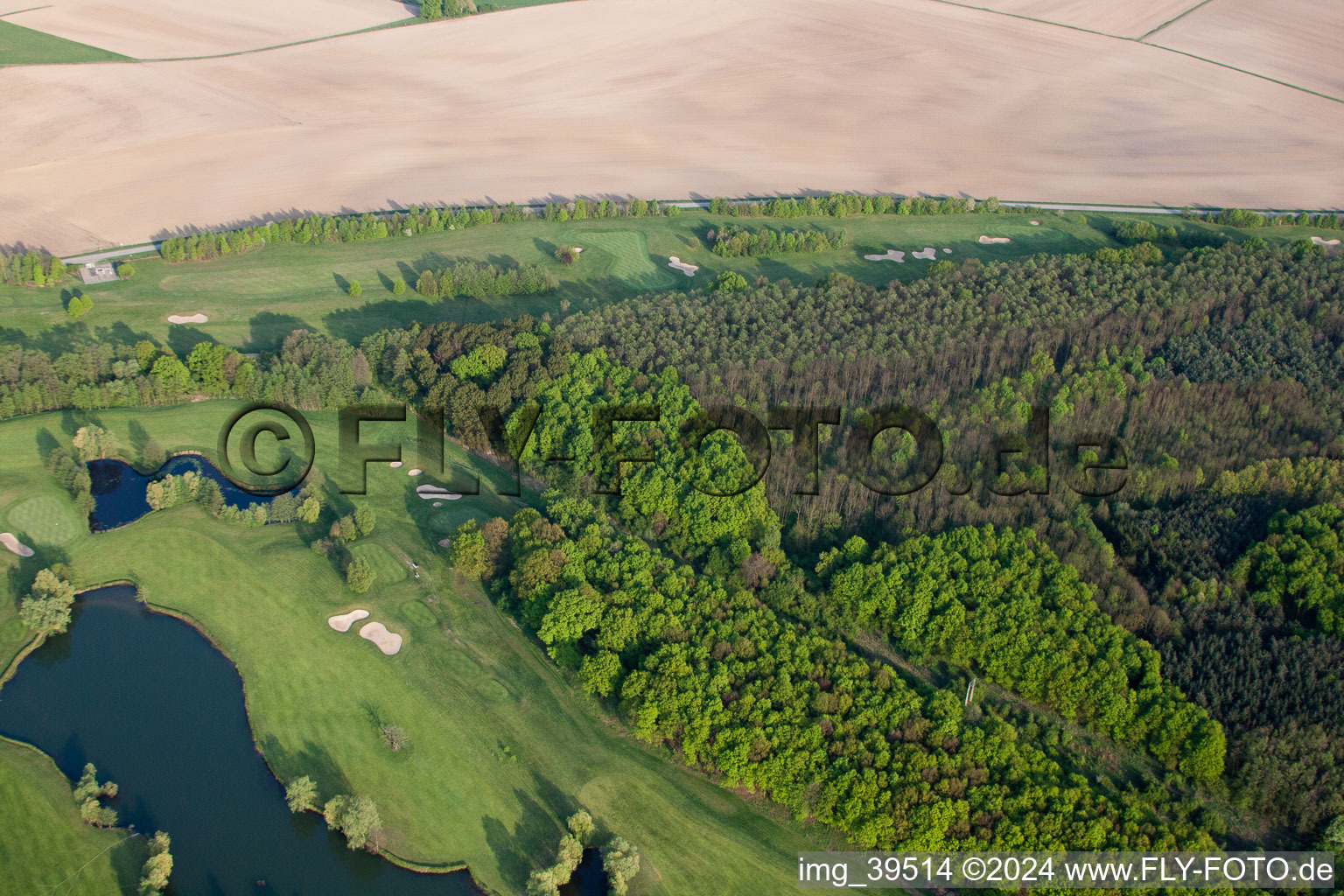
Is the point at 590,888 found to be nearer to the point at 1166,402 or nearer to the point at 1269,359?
the point at 1166,402

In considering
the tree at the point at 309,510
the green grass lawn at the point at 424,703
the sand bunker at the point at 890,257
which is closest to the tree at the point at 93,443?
the green grass lawn at the point at 424,703

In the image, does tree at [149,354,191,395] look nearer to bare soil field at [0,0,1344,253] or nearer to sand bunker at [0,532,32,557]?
sand bunker at [0,532,32,557]

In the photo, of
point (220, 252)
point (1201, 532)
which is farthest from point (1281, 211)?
point (220, 252)

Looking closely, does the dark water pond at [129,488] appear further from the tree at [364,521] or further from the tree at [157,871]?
the tree at [157,871]

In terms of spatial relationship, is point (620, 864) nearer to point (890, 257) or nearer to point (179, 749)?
point (179, 749)

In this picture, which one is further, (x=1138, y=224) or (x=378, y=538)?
(x=1138, y=224)

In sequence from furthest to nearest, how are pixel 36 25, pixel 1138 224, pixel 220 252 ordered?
pixel 36 25
pixel 1138 224
pixel 220 252

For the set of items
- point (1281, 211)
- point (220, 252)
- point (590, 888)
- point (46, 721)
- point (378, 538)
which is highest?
point (1281, 211)

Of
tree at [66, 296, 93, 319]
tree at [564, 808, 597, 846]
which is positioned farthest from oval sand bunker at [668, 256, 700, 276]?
tree at [564, 808, 597, 846]
